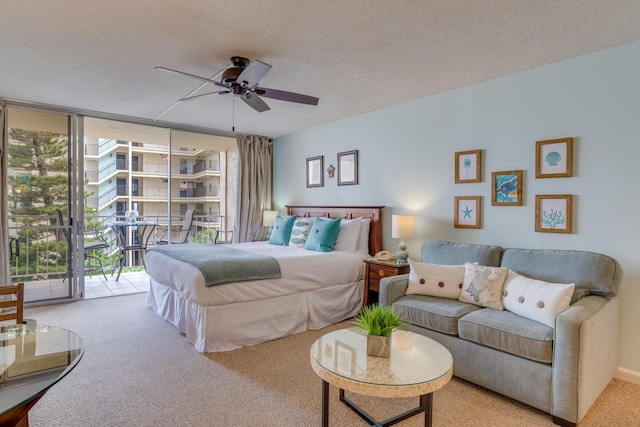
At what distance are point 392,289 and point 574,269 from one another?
4.36 feet

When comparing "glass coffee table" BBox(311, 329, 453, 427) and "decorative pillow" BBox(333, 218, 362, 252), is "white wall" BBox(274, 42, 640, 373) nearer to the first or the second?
"decorative pillow" BBox(333, 218, 362, 252)

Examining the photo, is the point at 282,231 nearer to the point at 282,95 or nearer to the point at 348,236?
the point at 348,236

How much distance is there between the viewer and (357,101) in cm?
397

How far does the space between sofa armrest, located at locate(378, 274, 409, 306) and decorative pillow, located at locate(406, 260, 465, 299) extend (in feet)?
0.18

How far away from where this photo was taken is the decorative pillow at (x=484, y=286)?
8.53ft

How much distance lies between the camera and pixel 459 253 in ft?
10.3

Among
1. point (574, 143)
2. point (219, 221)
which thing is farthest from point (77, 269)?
point (574, 143)

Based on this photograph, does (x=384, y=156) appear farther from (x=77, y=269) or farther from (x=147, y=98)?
(x=77, y=269)

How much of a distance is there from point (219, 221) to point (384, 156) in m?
4.19

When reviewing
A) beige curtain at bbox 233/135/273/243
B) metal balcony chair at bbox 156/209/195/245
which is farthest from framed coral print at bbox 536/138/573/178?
metal balcony chair at bbox 156/209/195/245

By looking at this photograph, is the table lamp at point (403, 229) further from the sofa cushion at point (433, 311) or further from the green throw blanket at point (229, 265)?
the green throw blanket at point (229, 265)

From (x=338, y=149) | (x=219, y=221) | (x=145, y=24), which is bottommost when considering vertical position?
(x=219, y=221)

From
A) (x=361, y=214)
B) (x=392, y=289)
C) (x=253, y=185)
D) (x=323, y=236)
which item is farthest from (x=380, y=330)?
(x=253, y=185)

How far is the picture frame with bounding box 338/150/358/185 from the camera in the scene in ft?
15.1
